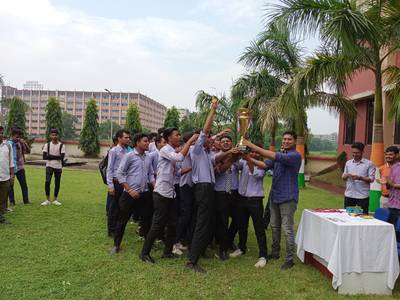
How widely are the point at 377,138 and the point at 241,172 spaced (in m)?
3.44

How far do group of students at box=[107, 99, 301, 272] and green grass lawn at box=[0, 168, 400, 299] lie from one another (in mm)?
240

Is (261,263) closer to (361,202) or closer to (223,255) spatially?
(223,255)

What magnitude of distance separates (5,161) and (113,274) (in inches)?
133

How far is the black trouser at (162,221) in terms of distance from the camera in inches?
191

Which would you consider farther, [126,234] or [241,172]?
[126,234]

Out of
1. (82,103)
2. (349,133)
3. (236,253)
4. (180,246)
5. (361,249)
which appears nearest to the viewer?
(361,249)

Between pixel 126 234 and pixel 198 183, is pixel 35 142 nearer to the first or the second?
pixel 126 234

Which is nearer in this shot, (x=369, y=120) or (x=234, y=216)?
(x=234, y=216)

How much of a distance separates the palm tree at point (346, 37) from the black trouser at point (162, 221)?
3960mm

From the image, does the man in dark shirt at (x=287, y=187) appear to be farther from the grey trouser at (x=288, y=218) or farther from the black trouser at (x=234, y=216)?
the black trouser at (x=234, y=216)

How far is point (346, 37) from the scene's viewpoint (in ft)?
20.6

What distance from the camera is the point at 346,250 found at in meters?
4.13

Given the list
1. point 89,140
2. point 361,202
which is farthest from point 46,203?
point 89,140

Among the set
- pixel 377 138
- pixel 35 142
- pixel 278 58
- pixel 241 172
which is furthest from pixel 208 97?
pixel 35 142
